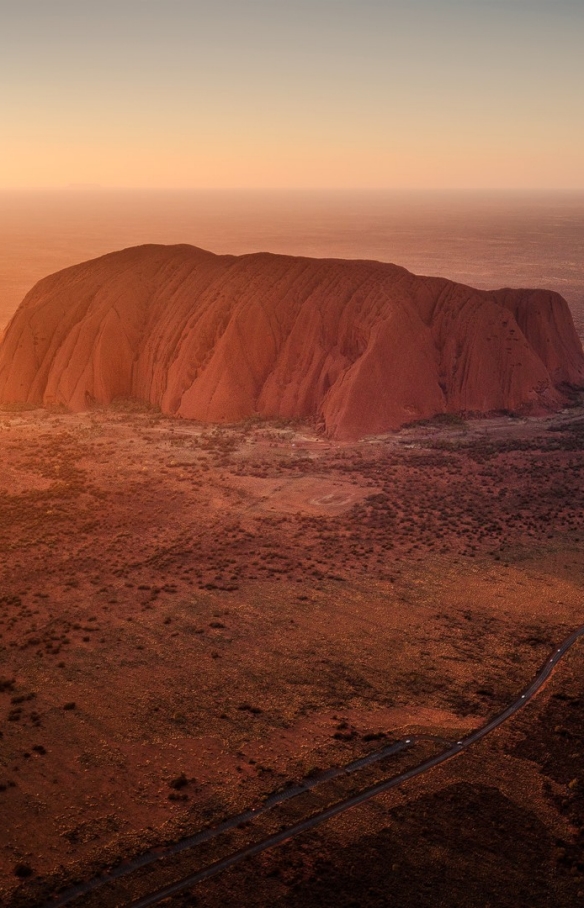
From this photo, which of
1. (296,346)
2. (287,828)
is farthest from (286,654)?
(296,346)

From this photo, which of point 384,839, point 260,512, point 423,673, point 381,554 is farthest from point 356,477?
point 384,839

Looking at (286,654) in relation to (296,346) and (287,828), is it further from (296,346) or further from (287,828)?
(296,346)

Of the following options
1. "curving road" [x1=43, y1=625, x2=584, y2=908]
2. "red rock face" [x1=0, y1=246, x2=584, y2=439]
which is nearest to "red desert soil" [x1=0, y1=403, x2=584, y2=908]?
"curving road" [x1=43, y1=625, x2=584, y2=908]

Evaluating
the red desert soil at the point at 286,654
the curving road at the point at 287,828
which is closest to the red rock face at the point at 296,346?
the red desert soil at the point at 286,654

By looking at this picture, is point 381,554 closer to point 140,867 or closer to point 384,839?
point 384,839

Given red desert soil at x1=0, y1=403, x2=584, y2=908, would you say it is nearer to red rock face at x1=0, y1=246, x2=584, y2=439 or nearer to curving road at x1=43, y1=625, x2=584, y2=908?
curving road at x1=43, y1=625, x2=584, y2=908
